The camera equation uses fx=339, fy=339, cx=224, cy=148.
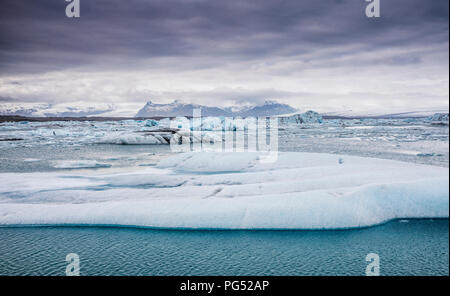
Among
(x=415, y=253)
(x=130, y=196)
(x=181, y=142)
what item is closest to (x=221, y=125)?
(x=181, y=142)

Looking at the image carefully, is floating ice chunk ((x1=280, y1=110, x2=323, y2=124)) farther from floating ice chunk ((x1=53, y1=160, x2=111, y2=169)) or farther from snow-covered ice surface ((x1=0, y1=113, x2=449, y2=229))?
snow-covered ice surface ((x1=0, y1=113, x2=449, y2=229))

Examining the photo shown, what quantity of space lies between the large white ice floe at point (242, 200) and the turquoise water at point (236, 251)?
15cm

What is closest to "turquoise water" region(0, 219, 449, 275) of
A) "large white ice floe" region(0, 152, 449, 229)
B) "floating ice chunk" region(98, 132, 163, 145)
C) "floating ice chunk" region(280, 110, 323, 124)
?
"large white ice floe" region(0, 152, 449, 229)

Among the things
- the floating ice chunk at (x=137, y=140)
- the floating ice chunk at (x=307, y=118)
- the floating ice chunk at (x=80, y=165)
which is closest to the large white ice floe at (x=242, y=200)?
the floating ice chunk at (x=80, y=165)

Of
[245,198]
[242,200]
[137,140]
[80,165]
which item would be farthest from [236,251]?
[137,140]

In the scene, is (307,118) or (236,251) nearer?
(236,251)

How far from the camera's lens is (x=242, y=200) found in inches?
172

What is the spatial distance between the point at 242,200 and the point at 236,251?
3.72 feet

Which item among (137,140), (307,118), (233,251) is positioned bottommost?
(233,251)

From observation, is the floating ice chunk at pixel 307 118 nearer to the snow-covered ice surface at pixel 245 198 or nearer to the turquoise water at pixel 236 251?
the snow-covered ice surface at pixel 245 198

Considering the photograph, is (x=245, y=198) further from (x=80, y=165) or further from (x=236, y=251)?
(x=80, y=165)

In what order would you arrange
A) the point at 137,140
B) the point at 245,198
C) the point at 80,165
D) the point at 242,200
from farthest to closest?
the point at 137,140
the point at 80,165
the point at 245,198
the point at 242,200

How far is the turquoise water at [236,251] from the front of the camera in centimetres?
289

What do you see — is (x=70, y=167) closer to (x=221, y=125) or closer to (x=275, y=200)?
(x=275, y=200)
